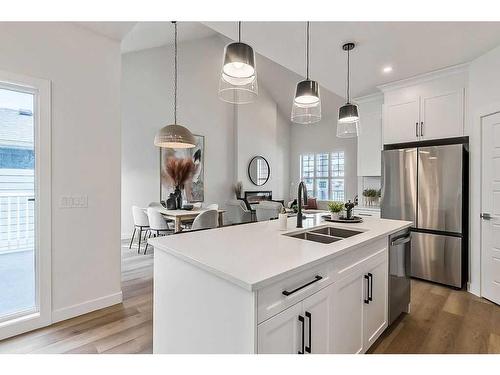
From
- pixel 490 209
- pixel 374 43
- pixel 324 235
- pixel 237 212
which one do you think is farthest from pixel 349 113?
pixel 237 212

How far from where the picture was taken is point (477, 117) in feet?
9.51

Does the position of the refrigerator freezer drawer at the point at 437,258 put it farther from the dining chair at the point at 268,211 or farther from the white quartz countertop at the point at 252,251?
the dining chair at the point at 268,211

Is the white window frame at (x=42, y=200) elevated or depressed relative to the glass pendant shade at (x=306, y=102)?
depressed

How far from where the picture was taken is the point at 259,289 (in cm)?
101

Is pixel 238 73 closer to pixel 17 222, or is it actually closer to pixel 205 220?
pixel 17 222

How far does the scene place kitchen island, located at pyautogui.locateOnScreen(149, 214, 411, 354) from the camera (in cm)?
107

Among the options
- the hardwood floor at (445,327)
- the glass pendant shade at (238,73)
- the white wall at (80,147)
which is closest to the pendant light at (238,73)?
the glass pendant shade at (238,73)

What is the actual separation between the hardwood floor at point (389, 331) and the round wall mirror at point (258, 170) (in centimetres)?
475

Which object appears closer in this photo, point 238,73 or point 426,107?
point 238,73

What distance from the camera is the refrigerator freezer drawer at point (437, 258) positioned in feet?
10.1

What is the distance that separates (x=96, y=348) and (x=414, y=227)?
3.67 m

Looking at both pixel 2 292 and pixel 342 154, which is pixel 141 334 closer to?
pixel 2 292

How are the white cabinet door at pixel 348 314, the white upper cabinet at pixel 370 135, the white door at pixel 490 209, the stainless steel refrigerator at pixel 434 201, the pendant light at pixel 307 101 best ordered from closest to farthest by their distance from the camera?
1. the white cabinet door at pixel 348 314
2. the pendant light at pixel 307 101
3. the white door at pixel 490 209
4. the stainless steel refrigerator at pixel 434 201
5. the white upper cabinet at pixel 370 135

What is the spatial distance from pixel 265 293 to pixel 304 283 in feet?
0.92
